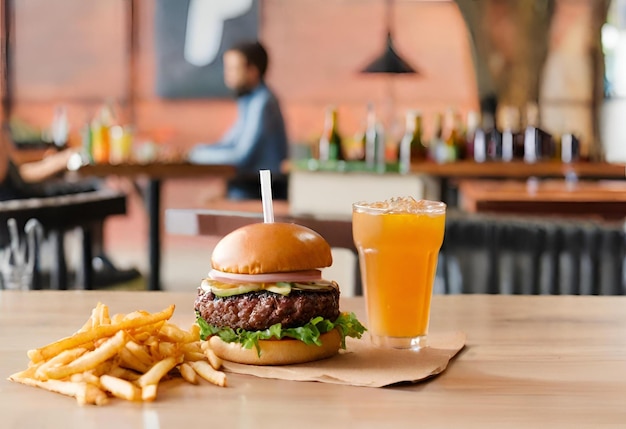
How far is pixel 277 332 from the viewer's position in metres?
1.17

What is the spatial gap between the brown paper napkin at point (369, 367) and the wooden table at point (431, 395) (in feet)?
0.05

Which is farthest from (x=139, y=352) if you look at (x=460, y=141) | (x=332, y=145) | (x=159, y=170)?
(x=460, y=141)

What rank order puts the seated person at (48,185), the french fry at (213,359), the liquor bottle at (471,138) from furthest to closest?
the liquor bottle at (471,138), the seated person at (48,185), the french fry at (213,359)

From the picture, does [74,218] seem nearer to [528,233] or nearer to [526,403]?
[528,233]

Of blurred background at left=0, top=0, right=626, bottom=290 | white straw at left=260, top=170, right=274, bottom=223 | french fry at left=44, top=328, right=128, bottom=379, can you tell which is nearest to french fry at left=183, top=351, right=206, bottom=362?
french fry at left=44, top=328, right=128, bottom=379

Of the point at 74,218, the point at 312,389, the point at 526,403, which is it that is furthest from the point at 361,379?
the point at 74,218

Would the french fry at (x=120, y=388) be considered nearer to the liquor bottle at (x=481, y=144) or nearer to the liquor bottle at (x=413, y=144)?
the liquor bottle at (x=413, y=144)

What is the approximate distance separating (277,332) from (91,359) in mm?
253

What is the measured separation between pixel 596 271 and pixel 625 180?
9.79 feet

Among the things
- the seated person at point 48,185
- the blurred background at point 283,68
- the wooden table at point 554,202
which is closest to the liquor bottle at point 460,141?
the wooden table at point 554,202

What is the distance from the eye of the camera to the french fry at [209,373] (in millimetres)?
1072

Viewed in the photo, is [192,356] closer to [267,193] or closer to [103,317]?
[103,317]

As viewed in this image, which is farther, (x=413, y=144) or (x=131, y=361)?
(x=413, y=144)

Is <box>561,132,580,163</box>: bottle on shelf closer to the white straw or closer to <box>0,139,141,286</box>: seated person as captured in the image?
<box>0,139,141,286</box>: seated person
